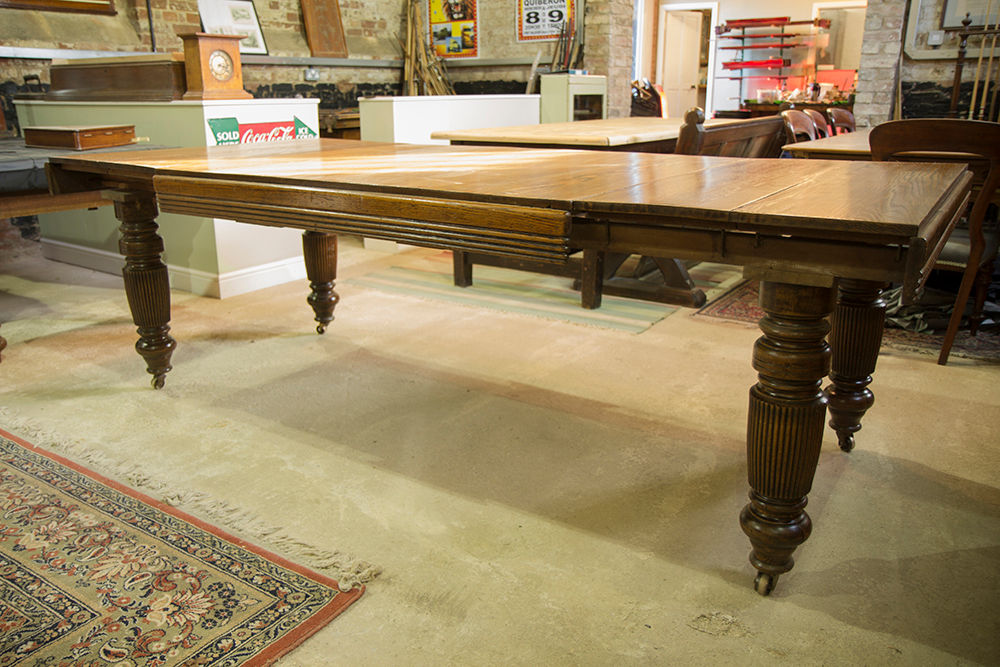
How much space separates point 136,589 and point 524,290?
3.00 metres

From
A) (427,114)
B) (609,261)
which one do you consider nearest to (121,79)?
(427,114)

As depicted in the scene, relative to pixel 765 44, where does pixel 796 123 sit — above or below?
below

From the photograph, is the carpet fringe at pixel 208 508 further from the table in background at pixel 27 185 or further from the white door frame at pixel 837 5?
the white door frame at pixel 837 5

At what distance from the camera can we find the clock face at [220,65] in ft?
14.0

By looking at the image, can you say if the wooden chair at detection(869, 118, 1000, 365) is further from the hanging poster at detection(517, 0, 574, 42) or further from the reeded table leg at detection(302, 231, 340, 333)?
the hanging poster at detection(517, 0, 574, 42)

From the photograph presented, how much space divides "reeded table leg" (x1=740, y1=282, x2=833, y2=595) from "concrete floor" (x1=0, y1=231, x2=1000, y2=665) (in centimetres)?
16

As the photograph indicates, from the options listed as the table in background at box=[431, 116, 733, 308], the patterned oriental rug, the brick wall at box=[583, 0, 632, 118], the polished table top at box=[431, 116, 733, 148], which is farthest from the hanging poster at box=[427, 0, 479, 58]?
the patterned oriental rug

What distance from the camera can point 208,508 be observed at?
6.86 feet

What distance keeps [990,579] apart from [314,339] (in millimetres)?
2772

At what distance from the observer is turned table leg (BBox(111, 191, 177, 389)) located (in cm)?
277

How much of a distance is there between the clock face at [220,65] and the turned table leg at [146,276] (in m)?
1.81

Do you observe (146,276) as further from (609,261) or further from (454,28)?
(454,28)

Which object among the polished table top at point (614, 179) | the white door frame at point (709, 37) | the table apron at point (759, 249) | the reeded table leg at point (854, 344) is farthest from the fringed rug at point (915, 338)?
the white door frame at point (709, 37)

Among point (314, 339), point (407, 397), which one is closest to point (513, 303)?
point (314, 339)
